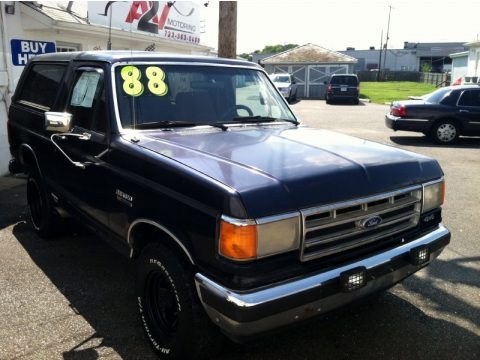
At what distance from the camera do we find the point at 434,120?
12.0 m

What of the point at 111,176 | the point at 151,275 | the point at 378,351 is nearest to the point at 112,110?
the point at 111,176

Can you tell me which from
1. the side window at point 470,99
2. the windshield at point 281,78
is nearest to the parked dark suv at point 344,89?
the windshield at point 281,78

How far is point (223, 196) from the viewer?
2.39 metres

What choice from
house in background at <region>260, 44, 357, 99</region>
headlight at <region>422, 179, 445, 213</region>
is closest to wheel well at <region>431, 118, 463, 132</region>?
headlight at <region>422, 179, 445, 213</region>

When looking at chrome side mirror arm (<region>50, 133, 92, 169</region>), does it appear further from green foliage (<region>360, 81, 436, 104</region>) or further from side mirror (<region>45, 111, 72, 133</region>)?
green foliage (<region>360, 81, 436, 104</region>)

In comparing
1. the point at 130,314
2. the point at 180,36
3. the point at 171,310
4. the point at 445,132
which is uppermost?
the point at 180,36

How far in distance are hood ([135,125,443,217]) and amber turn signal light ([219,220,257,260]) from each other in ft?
0.30

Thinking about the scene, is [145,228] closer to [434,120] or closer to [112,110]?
[112,110]

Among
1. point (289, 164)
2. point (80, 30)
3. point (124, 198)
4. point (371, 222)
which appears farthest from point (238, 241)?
point (80, 30)

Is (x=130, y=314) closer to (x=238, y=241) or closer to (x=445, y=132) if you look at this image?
(x=238, y=241)

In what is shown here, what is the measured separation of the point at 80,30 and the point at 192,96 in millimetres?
7102

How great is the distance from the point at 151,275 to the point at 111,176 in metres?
0.76

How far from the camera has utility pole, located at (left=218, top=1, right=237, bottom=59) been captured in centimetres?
741

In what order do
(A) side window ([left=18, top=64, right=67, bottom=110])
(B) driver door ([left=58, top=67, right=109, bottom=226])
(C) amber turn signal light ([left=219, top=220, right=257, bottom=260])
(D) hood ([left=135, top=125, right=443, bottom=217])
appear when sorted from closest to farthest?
(C) amber turn signal light ([left=219, top=220, right=257, bottom=260]), (D) hood ([left=135, top=125, right=443, bottom=217]), (B) driver door ([left=58, top=67, right=109, bottom=226]), (A) side window ([left=18, top=64, right=67, bottom=110])
